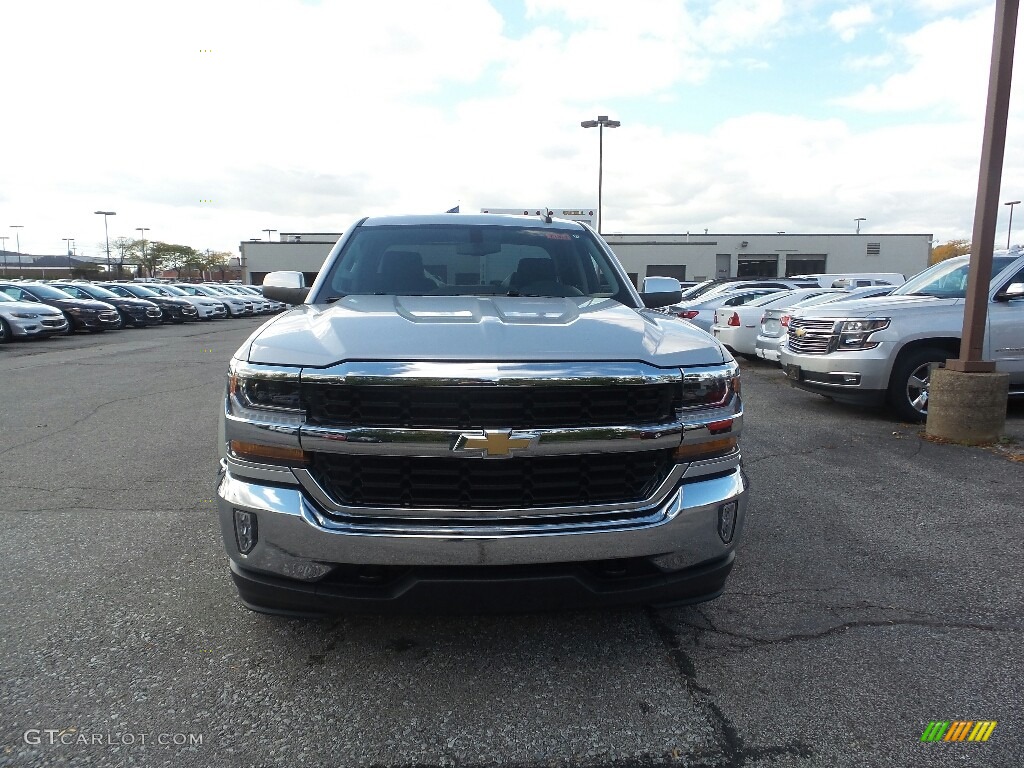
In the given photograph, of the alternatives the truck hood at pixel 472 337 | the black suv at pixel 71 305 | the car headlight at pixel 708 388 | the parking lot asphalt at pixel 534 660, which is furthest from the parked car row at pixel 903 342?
the black suv at pixel 71 305

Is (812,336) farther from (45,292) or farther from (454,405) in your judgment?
(45,292)

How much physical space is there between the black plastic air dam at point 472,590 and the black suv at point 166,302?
27.5 meters

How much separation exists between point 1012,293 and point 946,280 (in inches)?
49.0

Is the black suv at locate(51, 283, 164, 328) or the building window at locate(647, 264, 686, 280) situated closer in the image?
the black suv at locate(51, 283, 164, 328)

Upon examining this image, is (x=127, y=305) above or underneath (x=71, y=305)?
underneath

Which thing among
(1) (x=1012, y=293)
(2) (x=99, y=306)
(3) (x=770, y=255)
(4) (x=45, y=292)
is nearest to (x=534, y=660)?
(1) (x=1012, y=293)

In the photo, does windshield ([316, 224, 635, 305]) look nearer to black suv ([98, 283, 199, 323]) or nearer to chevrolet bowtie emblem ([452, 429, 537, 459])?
chevrolet bowtie emblem ([452, 429, 537, 459])

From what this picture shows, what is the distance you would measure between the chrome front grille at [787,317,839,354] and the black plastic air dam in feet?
18.9

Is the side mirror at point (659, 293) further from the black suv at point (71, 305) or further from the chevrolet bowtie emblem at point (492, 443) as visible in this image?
the black suv at point (71, 305)

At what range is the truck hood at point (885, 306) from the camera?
23.2 ft

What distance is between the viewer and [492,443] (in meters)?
2.23

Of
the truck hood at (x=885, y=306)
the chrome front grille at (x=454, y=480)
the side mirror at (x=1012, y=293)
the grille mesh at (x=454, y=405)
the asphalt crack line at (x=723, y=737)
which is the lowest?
the asphalt crack line at (x=723, y=737)

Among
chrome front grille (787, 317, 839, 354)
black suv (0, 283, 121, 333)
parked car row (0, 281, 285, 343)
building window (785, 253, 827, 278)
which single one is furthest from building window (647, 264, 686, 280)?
chrome front grille (787, 317, 839, 354)

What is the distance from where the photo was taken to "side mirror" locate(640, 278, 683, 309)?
3922mm
